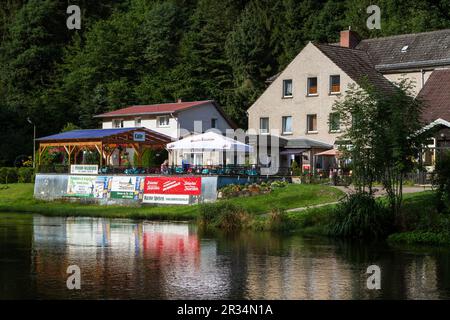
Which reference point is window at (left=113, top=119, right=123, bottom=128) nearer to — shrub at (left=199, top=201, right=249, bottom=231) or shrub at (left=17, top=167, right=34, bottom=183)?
shrub at (left=17, top=167, right=34, bottom=183)

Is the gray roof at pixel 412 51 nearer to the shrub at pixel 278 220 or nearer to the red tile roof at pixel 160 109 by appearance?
the red tile roof at pixel 160 109

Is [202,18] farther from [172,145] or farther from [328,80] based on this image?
[172,145]

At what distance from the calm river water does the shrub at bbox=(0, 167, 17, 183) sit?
33.1 metres

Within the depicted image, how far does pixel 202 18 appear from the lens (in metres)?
95.2

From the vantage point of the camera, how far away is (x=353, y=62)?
57.7m

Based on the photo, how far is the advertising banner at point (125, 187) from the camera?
50000mm

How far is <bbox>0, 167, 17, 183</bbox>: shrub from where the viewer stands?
66.4 meters

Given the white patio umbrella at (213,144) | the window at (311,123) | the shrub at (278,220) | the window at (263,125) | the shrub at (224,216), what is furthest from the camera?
the window at (263,125)

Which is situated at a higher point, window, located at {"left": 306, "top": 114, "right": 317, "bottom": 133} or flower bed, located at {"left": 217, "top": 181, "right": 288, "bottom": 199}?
window, located at {"left": 306, "top": 114, "right": 317, "bottom": 133}

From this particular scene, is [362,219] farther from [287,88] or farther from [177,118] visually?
[177,118]

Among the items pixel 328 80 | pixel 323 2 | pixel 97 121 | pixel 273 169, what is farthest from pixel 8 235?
pixel 323 2

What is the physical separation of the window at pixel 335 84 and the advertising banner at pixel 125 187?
1661cm

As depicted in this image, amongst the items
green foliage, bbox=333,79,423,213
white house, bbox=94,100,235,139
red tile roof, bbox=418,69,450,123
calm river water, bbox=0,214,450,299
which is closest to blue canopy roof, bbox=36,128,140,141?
white house, bbox=94,100,235,139

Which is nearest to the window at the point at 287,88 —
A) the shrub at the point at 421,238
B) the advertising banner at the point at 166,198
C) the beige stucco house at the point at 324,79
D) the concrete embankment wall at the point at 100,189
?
the beige stucco house at the point at 324,79
